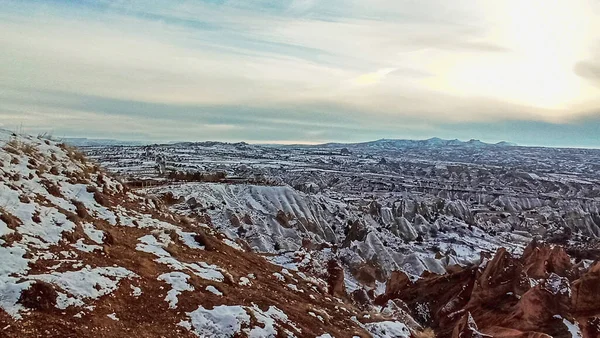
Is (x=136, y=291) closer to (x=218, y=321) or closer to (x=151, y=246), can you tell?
(x=218, y=321)

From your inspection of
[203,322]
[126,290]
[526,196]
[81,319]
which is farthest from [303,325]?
[526,196]

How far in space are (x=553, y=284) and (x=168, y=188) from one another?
36.3 m

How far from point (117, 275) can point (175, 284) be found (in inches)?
58.3

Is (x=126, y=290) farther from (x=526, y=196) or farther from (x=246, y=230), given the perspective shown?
(x=526, y=196)

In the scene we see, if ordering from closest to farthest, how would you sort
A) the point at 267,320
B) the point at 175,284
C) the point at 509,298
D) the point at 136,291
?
the point at 136,291, the point at 267,320, the point at 175,284, the point at 509,298

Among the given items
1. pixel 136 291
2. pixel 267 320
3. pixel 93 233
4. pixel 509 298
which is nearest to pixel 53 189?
pixel 93 233

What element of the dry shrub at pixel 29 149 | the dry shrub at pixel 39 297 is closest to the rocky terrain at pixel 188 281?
the dry shrub at pixel 39 297

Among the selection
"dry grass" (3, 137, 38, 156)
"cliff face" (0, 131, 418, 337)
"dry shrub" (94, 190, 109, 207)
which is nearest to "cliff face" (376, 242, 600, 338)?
"cliff face" (0, 131, 418, 337)

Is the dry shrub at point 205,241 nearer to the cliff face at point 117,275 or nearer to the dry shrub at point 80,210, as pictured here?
the cliff face at point 117,275

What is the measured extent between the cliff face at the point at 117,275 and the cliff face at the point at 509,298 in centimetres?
684

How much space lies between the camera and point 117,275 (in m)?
11.6

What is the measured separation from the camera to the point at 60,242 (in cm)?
1216

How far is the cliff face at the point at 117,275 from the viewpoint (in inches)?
366

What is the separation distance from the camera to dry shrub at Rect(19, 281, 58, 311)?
8.81 m
